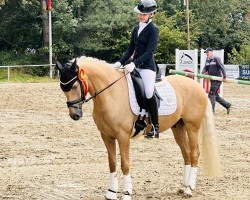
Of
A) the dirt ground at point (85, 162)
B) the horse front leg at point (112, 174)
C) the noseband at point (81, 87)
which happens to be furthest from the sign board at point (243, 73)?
the noseband at point (81, 87)

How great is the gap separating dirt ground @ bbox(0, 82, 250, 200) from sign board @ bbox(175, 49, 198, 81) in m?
5.22

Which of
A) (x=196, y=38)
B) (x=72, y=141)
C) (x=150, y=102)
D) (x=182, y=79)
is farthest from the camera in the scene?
(x=196, y=38)

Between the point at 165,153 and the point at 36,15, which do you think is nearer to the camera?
the point at 165,153

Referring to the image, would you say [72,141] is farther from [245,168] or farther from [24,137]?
[245,168]

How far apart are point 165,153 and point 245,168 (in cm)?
197

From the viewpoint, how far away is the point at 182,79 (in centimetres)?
896

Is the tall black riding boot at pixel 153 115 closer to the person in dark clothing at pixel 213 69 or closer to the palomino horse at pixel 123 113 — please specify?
the palomino horse at pixel 123 113

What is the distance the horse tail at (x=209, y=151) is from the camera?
8805 millimetres

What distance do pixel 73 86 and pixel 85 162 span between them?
3.50 metres

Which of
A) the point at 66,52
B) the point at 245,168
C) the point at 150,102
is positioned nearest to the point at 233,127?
the point at 245,168

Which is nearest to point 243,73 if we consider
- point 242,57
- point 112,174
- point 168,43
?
point 242,57

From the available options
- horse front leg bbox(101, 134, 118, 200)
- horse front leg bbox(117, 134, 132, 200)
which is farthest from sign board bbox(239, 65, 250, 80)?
horse front leg bbox(117, 134, 132, 200)

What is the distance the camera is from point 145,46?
8.16 meters

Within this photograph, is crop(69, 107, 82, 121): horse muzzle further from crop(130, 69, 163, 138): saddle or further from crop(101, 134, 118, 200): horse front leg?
crop(130, 69, 163, 138): saddle
